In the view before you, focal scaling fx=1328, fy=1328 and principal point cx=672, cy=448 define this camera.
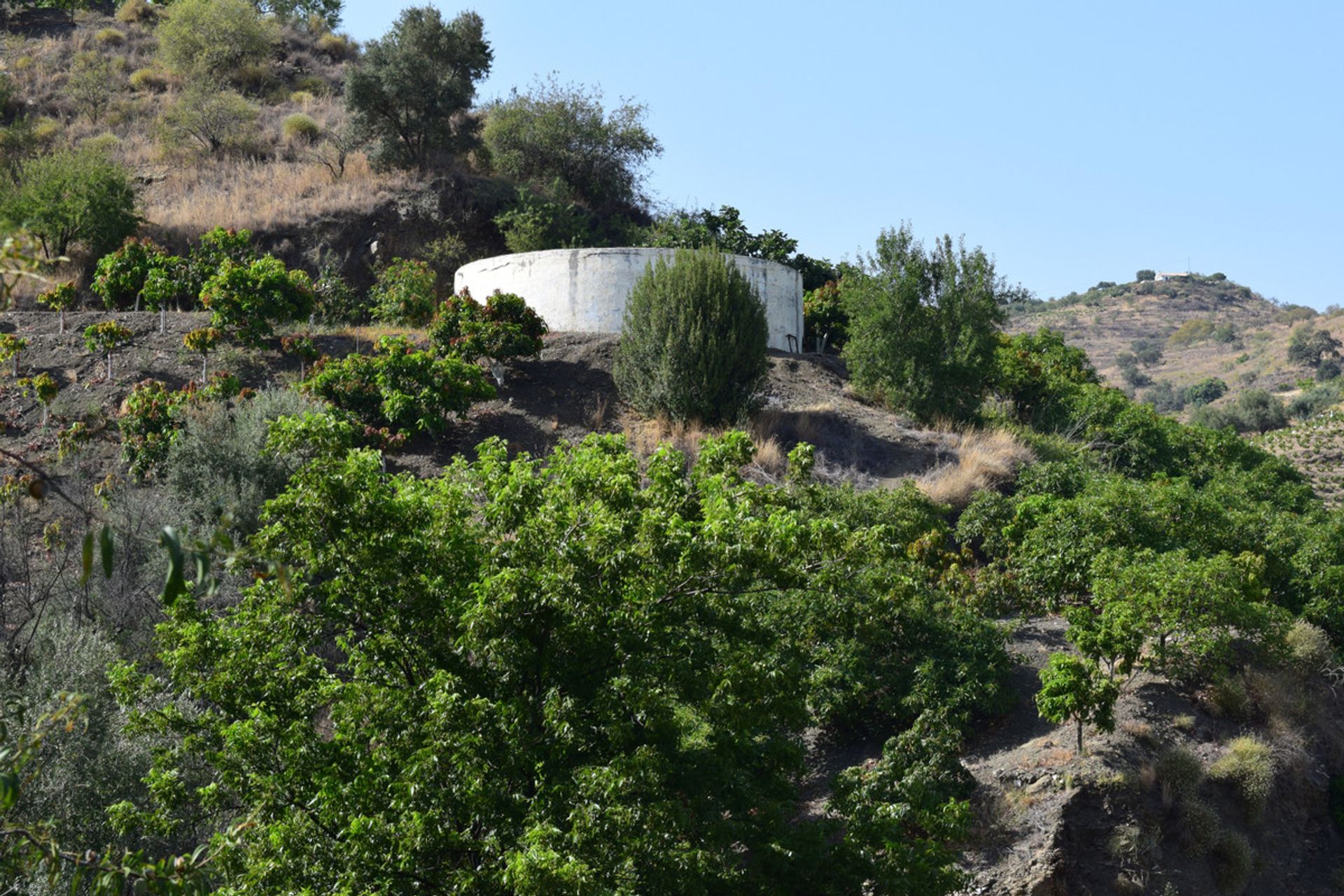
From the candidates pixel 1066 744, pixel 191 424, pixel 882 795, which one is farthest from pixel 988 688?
pixel 191 424

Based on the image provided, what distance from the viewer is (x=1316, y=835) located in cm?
1680

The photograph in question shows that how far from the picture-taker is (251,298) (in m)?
24.0

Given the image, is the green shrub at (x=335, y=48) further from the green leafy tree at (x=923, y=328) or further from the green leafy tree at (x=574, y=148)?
the green leafy tree at (x=923, y=328)

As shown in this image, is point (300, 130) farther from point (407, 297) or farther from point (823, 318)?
point (823, 318)

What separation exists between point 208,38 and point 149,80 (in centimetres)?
235

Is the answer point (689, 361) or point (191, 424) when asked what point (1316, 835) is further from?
point (191, 424)

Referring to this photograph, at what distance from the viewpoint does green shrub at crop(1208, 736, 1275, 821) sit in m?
15.6

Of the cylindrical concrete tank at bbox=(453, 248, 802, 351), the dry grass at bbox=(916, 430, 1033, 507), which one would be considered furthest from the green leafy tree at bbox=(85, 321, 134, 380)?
the dry grass at bbox=(916, 430, 1033, 507)

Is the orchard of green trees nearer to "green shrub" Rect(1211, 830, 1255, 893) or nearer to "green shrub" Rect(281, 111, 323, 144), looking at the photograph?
"green shrub" Rect(1211, 830, 1255, 893)

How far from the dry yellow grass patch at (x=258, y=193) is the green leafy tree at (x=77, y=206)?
6.00ft

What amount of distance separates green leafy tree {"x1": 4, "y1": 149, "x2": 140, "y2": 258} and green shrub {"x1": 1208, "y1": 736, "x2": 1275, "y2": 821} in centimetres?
2480

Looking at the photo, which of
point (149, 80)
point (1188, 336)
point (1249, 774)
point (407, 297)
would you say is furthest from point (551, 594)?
point (1188, 336)

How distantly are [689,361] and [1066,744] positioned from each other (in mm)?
10372

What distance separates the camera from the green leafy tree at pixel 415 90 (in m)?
34.3
